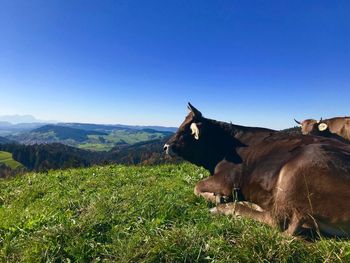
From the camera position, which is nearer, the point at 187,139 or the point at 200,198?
the point at 200,198

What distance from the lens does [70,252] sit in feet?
20.1

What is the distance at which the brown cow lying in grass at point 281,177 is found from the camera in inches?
275

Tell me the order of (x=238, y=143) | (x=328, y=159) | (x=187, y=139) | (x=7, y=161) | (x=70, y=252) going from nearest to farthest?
1. (x=70, y=252)
2. (x=328, y=159)
3. (x=238, y=143)
4. (x=187, y=139)
5. (x=7, y=161)

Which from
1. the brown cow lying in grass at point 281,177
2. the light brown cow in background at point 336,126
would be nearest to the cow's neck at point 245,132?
the brown cow lying in grass at point 281,177

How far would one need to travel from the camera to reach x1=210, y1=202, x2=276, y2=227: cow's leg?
781 centimetres

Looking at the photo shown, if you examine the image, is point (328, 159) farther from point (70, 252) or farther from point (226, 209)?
point (70, 252)

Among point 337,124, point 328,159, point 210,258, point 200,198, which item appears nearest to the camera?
point 210,258

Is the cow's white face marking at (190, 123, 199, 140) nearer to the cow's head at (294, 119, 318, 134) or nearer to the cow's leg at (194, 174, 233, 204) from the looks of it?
the cow's leg at (194, 174, 233, 204)

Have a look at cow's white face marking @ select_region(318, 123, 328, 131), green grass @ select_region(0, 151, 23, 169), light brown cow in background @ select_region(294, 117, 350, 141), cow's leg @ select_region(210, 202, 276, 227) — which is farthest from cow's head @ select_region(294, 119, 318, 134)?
green grass @ select_region(0, 151, 23, 169)

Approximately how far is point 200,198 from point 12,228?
15.6ft

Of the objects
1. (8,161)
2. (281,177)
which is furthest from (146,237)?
(8,161)

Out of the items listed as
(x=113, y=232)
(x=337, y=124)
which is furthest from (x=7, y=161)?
(x=113, y=232)

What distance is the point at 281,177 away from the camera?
8070mm

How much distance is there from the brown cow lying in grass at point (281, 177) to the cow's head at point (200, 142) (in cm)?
3
